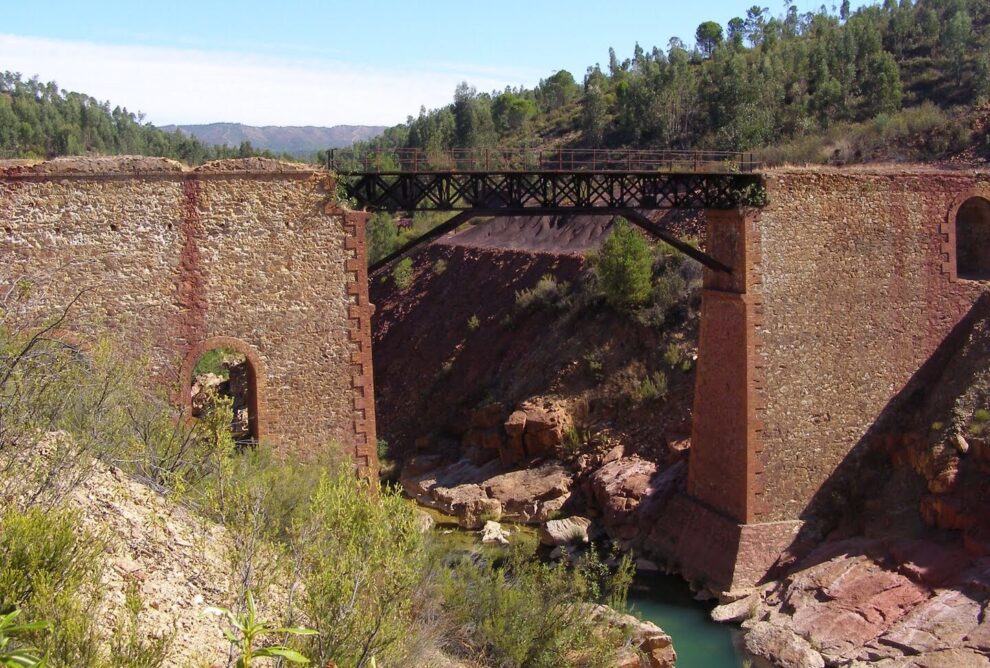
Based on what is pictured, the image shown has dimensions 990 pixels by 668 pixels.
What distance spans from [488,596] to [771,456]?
29.9ft

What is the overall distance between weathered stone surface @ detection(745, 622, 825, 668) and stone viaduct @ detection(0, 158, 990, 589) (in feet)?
5.85

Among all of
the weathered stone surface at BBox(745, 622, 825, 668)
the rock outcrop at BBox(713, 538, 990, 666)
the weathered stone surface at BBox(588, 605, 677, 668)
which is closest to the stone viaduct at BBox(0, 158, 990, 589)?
the rock outcrop at BBox(713, 538, 990, 666)

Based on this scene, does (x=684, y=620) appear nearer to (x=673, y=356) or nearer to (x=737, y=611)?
(x=737, y=611)

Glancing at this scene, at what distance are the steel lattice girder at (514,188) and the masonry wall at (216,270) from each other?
1366 millimetres

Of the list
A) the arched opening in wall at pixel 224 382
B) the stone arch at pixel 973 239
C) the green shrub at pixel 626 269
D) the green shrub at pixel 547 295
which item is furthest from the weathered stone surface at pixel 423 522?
the green shrub at pixel 547 295

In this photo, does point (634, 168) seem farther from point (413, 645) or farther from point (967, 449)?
point (413, 645)

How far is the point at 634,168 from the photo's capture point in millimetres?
19234

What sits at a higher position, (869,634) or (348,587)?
(348,587)

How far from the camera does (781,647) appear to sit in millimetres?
17859

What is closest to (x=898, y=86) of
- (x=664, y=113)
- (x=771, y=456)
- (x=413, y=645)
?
(x=664, y=113)

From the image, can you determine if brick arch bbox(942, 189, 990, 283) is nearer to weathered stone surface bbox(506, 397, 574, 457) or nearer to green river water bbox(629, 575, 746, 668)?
green river water bbox(629, 575, 746, 668)

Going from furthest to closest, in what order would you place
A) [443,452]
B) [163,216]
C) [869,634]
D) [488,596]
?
[443,452] → [869,634] → [163,216] → [488,596]

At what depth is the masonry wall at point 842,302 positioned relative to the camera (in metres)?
19.9

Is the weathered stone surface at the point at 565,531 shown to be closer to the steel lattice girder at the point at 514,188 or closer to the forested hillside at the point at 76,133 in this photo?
the steel lattice girder at the point at 514,188
